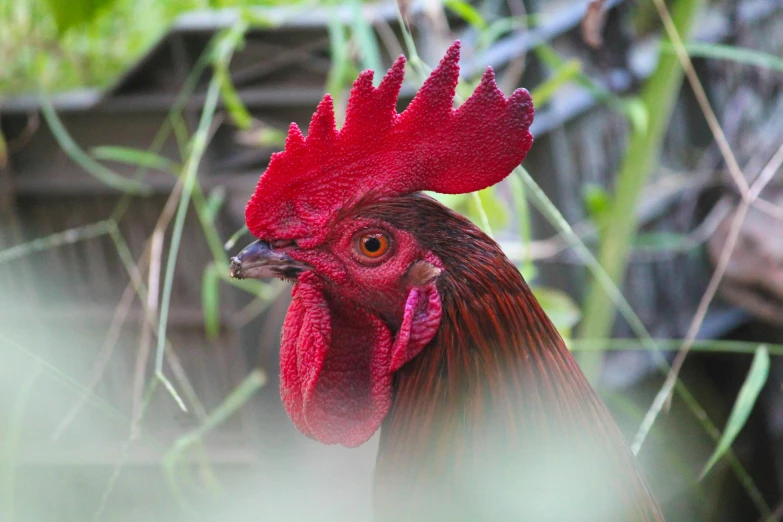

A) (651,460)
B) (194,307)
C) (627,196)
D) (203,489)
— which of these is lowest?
(651,460)

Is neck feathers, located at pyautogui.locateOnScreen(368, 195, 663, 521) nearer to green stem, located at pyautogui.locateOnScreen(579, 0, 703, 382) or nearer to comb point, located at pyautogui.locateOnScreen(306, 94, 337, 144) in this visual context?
comb point, located at pyautogui.locateOnScreen(306, 94, 337, 144)

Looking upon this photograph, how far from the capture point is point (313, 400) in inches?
38.8

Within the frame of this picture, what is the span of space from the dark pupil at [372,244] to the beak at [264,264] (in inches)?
3.5

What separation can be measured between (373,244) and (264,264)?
5.9 inches

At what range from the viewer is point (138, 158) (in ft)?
6.11

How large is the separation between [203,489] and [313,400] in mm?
1462

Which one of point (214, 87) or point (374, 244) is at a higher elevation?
point (214, 87)

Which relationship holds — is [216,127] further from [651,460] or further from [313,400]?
[651,460]

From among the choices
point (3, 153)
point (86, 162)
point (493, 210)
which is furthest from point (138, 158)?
point (493, 210)

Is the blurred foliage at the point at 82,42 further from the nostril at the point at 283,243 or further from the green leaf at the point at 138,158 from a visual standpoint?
the nostril at the point at 283,243

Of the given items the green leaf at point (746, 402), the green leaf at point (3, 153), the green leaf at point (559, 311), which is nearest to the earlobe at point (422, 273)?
the green leaf at point (746, 402)

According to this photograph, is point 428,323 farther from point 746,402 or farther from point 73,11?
point 73,11

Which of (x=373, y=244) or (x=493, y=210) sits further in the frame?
(x=493, y=210)

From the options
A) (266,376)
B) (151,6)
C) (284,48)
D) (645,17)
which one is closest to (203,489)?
(266,376)
